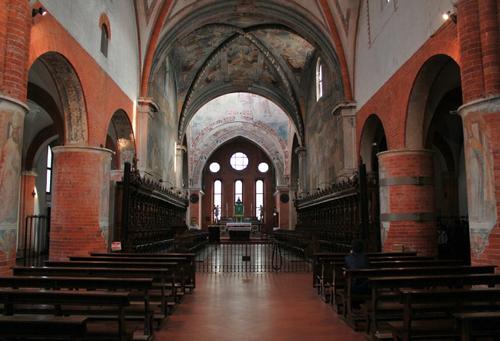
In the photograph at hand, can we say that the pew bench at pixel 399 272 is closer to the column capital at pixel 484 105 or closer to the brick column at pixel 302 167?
the column capital at pixel 484 105

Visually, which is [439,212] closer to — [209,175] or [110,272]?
[110,272]

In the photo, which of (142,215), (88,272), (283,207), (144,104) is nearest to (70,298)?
(88,272)

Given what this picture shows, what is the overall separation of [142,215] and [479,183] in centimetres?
1184

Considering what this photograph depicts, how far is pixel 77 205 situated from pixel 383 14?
994cm

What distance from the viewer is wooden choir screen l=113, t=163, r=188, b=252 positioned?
43.4 ft

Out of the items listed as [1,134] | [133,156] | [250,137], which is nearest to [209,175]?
[250,137]

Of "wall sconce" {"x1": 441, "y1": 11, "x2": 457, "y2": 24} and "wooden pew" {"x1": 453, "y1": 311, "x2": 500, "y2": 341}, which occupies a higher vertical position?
"wall sconce" {"x1": 441, "y1": 11, "x2": 457, "y2": 24}

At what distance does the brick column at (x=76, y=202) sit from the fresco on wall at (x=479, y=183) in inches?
339

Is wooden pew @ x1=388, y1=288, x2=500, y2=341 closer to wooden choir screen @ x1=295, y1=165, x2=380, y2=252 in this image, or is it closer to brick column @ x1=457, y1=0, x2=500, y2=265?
brick column @ x1=457, y1=0, x2=500, y2=265

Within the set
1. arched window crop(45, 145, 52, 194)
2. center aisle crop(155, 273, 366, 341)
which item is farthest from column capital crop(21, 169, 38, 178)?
center aisle crop(155, 273, 366, 341)

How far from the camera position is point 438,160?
61.7ft

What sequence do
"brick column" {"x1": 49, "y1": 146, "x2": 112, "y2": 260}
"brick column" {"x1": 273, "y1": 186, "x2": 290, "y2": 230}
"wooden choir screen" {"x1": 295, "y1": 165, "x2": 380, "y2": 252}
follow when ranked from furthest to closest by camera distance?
"brick column" {"x1": 273, "y1": 186, "x2": 290, "y2": 230} < "wooden choir screen" {"x1": 295, "y1": 165, "x2": 380, "y2": 252} < "brick column" {"x1": 49, "y1": 146, "x2": 112, "y2": 260}

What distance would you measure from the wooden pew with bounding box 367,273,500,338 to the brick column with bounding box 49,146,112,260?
25.6ft

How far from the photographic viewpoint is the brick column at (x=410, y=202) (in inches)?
453
